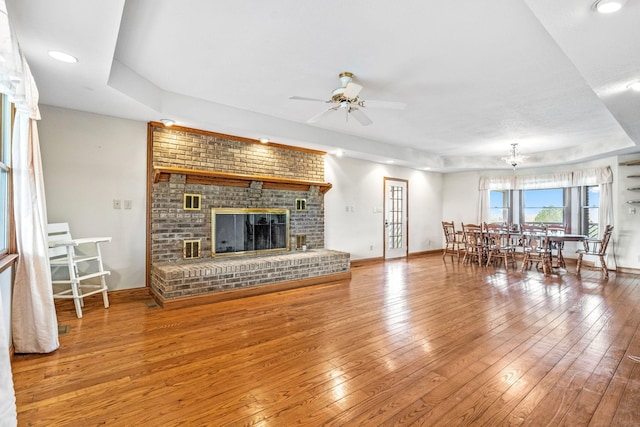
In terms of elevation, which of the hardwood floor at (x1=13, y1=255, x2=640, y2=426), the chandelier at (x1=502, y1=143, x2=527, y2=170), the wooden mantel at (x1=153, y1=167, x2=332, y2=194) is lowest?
the hardwood floor at (x1=13, y1=255, x2=640, y2=426)

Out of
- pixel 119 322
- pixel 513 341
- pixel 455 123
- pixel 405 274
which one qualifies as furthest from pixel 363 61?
pixel 405 274

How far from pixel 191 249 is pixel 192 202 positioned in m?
0.70

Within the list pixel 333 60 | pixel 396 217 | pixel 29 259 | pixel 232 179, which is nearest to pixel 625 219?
pixel 396 217

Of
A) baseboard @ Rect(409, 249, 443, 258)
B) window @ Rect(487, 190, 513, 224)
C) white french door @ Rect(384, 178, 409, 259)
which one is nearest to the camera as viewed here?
white french door @ Rect(384, 178, 409, 259)

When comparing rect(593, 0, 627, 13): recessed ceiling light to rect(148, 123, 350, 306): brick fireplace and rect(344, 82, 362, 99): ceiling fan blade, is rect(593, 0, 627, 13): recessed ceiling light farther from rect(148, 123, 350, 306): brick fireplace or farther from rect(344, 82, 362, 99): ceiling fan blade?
rect(148, 123, 350, 306): brick fireplace

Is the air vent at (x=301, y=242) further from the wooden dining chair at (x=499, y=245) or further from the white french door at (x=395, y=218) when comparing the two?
the wooden dining chair at (x=499, y=245)

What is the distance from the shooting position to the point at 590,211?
7.00 m

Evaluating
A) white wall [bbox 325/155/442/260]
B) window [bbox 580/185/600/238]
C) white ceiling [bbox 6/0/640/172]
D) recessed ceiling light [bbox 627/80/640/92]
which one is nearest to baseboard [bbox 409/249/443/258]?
white wall [bbox 325/155/442/260]

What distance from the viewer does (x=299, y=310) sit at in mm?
3689

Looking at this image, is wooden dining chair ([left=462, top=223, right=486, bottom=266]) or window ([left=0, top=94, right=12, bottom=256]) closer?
window ([left=0, top=94, right=12, bottom=256])

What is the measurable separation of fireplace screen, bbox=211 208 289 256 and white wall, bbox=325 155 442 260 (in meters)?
1.16

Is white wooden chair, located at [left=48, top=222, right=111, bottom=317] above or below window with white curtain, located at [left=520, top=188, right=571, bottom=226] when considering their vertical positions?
below

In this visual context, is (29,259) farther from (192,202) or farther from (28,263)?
(192,202)

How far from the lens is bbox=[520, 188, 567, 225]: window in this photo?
24.5 ft
